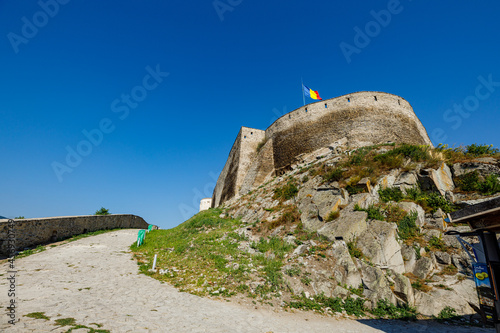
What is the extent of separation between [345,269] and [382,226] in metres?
2.62

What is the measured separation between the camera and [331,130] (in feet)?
70.3

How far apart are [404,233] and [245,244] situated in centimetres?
673

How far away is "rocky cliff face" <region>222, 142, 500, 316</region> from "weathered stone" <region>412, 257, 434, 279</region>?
0.03 metres

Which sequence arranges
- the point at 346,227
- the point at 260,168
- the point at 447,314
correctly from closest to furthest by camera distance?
the point at 447,314 → the point at 346,227 → the point at 260,168

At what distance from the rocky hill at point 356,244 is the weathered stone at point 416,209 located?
5cm

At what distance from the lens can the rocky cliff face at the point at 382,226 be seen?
720 centimetres

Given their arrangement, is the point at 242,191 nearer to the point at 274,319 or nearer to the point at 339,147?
the point at 339,147

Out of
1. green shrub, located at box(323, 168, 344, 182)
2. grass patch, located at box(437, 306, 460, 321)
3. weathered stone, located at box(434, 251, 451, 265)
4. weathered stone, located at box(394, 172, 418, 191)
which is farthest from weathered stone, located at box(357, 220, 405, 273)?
green shrub, located at box(323, 168, 344, 182)

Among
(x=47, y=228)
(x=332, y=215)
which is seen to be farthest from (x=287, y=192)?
(x=47, y=228)

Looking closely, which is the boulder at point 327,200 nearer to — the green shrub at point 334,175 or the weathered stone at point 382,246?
the green shrub at point 334,175

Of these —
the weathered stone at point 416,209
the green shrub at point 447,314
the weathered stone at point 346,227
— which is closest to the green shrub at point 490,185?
the weathered stone at point 416,209

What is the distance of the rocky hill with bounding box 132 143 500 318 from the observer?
6.97m

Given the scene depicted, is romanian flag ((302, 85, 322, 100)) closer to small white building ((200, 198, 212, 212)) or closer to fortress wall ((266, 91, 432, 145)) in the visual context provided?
fortress wall ((266, 91, 432, 145))

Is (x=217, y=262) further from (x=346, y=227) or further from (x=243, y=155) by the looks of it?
(x=243, y=155)
